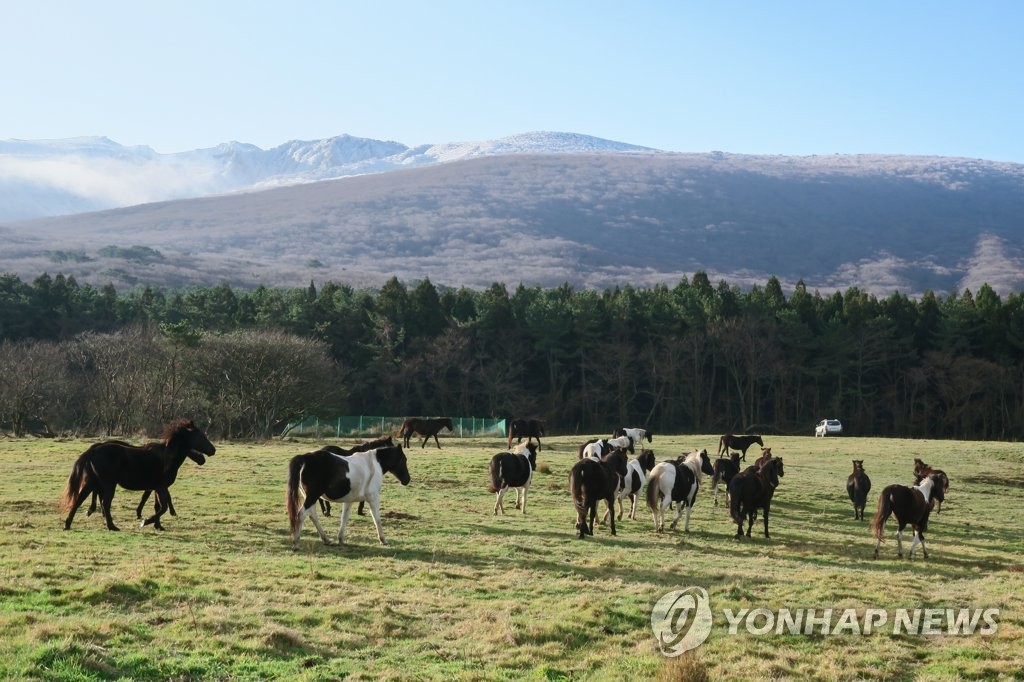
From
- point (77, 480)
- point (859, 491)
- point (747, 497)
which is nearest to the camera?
point (77, 480)

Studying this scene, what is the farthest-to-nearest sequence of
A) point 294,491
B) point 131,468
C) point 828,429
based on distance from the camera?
point 828,429 → point 131,468 → point 294,491

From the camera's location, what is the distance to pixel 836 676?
879 cm

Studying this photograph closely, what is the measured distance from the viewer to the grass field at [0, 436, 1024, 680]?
28.5 ft

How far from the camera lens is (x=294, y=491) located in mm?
14273

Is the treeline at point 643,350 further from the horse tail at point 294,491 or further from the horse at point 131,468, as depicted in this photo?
the horse tail at point 294,491

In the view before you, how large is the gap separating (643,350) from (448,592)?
59.9m

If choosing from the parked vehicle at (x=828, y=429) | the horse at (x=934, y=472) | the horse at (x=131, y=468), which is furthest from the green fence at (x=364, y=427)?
the horse at (x=131, y=468)

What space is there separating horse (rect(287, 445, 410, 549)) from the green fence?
32.8m

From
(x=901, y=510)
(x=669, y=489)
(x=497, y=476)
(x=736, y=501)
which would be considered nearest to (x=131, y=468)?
(x=497, y=476)

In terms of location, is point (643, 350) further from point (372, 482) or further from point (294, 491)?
point (294, 491)

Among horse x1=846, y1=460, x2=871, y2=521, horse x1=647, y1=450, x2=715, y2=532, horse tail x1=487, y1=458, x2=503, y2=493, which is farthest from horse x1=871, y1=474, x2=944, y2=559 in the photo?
horse tail x1=487, y1=458, x2=503, y2=493

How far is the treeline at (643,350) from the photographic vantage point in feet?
218

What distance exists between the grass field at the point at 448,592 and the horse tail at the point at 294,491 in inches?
18.0

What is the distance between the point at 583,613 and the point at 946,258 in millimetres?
204053
